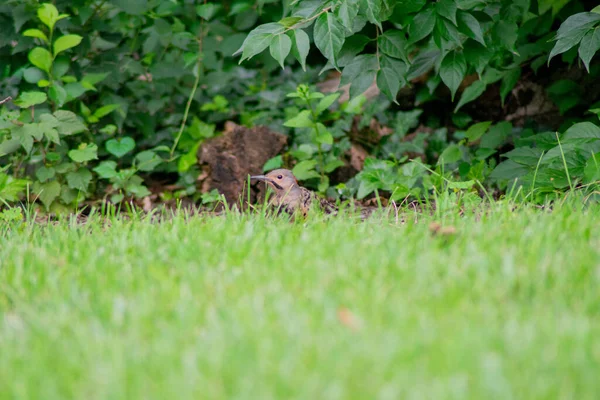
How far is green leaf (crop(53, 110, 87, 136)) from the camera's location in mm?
5520

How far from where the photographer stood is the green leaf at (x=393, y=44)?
168 inches

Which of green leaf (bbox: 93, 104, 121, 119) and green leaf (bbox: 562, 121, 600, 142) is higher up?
green leaf (bbox: 562, 121, 600, 142)

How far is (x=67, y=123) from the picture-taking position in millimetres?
5559

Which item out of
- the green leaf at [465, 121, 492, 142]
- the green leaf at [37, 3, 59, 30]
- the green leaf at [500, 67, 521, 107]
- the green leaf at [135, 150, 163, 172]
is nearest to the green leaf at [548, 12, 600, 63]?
the green leaf at [500, 67, 521, 107]

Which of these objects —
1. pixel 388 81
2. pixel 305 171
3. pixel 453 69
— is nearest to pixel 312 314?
pixel 388 81

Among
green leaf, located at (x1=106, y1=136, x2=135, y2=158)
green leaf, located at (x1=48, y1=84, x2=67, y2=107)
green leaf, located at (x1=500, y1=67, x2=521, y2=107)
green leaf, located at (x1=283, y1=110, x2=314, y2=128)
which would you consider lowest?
green leaf, located at (x1=106, y1=136, x2=135, y2=158)

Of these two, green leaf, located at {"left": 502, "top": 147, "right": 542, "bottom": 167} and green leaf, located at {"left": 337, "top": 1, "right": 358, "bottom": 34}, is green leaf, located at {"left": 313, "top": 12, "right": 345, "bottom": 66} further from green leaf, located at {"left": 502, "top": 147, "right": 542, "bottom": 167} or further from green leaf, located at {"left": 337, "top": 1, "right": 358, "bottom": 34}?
green leaf, located at {"left": 502, "top": 147, "right": 542, "bottom": 167}

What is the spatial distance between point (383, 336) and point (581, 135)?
263cm

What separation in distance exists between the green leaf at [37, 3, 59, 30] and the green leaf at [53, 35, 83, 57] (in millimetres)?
121

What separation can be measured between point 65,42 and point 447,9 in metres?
2.83

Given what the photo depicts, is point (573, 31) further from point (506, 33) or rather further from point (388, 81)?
point (388, 81)

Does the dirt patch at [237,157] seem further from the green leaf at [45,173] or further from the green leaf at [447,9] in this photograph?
the green leaf at [447,9]

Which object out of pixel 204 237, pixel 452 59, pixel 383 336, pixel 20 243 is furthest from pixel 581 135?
pixel 20 243

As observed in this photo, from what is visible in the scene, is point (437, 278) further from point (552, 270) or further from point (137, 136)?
point (137, 136)
